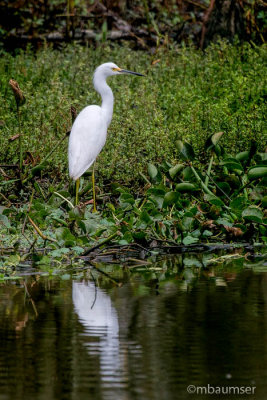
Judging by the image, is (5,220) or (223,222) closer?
(223,222)

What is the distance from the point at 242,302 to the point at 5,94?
6.84 metres

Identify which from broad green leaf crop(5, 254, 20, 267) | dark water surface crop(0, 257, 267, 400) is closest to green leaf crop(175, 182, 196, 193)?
dark water surface crop(0, 257, 267, 400)

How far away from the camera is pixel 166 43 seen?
41.7ft

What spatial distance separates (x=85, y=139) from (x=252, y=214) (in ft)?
6.17

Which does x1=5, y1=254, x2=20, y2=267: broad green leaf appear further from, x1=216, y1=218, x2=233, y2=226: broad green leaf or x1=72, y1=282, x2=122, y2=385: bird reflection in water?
x1=216, y1=218, x2=233, y2=226: broad green leaf

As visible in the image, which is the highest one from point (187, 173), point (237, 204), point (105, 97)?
point (105, 97)

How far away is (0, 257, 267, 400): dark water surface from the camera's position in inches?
126

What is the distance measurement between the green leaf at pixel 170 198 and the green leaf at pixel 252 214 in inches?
20.5

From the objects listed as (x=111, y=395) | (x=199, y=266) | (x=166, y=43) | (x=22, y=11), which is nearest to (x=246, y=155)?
(x=199, y=266)

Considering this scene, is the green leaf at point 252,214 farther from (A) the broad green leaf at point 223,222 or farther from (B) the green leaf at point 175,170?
(B) the green leaf at point 175,170

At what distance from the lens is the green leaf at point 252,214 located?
247 inches

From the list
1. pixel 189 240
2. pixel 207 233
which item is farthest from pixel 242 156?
pixel 189 240

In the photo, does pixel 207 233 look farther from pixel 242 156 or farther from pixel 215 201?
pixel 242 156

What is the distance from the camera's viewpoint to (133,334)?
388cm
